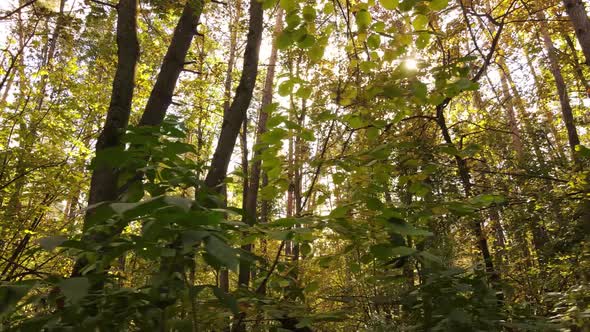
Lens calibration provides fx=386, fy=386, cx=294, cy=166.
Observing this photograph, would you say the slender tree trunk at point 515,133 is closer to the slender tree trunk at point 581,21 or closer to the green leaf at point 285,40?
the slender tree trunk at point 581,21

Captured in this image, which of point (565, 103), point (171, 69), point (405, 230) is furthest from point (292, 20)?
point (565, 103)

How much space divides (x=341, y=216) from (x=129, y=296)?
0.73 meters

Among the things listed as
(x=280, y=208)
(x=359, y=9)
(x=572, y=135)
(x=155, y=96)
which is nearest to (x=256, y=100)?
(x=280, y=208)

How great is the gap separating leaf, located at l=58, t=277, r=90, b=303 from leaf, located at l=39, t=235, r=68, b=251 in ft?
0.26

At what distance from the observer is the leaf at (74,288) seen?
0.77 metres

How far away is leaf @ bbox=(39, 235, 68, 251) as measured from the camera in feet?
2.61

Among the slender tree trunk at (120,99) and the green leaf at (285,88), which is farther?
the slender tree trunk at (120,99)

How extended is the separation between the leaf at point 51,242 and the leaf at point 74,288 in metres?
0.08

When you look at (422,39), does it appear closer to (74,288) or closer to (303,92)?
(303,92)

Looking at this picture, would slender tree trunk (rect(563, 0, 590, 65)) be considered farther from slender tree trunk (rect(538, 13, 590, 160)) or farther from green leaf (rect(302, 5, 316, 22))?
green leaf (rect(302, 5, 316, 22))

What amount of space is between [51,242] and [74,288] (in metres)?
0.12

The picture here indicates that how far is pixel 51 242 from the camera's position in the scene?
0.84 meters

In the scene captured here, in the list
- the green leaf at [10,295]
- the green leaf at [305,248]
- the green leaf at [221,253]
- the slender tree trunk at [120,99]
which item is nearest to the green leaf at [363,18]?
the green leaf at [305,248]

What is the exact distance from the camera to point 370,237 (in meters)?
1.49
